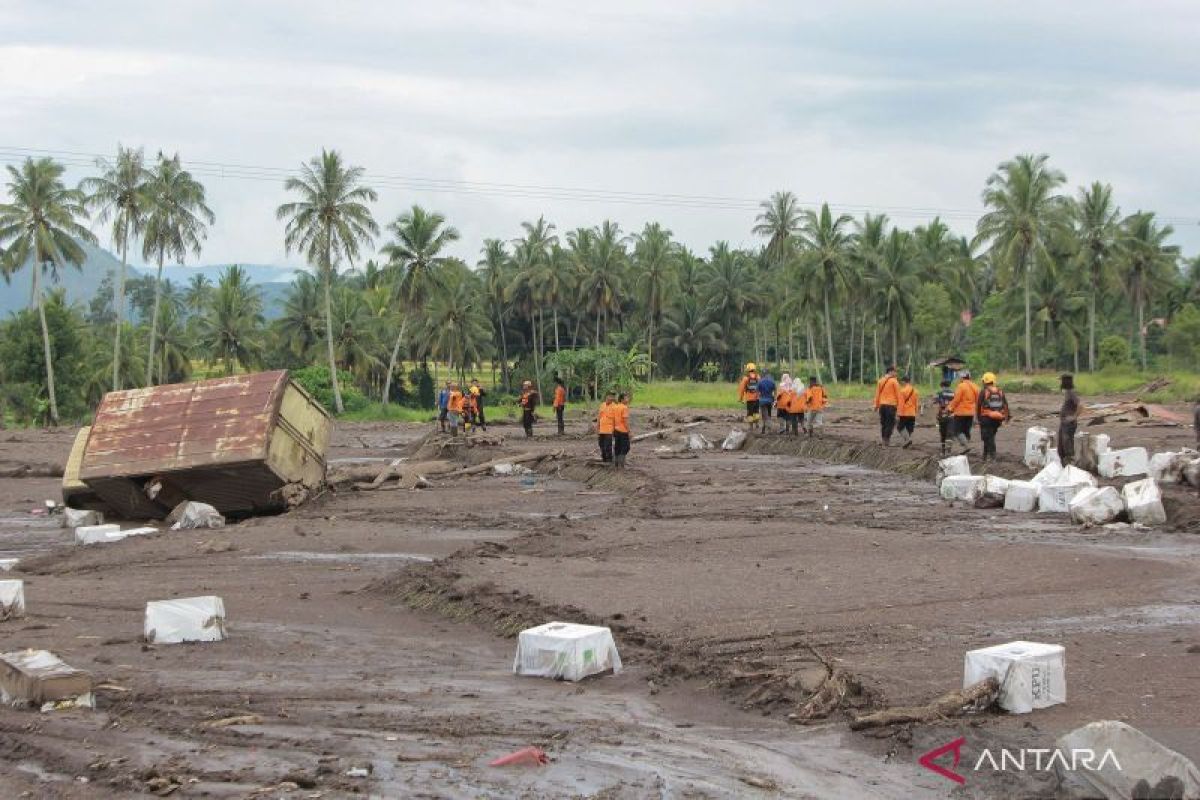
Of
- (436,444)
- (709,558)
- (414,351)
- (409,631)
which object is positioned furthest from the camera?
(414,351)

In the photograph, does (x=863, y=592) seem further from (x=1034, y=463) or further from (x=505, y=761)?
(x=1034, y=463)

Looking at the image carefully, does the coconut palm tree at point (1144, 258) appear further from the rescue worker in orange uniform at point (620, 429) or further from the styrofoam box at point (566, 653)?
the styrofoam box at point (566, 653)

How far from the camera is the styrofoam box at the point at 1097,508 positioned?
49.0 ft

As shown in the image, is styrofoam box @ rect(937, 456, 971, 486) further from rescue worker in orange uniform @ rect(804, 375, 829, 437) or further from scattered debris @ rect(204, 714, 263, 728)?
scattered debris @ rect(204, 714, 263, 728)

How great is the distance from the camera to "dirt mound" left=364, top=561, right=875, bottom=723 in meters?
7.36

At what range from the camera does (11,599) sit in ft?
34.2

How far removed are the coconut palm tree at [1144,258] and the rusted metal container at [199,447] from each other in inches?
2510

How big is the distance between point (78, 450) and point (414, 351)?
2378 inches

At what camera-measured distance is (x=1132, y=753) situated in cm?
548

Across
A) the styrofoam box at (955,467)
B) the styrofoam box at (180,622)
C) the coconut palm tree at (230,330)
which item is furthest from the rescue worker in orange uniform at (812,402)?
the coconut palm tree at (230,330)

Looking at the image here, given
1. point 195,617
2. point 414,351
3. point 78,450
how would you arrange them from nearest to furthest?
point 195,617
point 78,450
point 414,351

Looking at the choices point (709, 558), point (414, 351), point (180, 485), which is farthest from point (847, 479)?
point (414, 351)

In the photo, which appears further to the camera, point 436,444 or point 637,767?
point 436,444

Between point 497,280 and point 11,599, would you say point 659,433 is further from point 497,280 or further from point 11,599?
point 497,280
